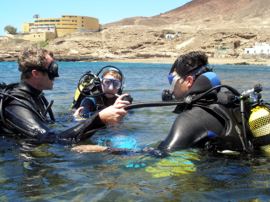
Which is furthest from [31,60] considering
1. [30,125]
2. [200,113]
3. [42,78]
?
[200,113]

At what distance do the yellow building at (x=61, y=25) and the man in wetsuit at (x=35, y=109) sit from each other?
140919mm

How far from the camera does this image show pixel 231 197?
10.5 ft

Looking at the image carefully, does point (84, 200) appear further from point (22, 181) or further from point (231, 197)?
point (231, 197)

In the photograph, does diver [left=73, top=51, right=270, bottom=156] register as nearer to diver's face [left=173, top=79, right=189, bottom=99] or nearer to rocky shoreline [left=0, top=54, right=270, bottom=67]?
diver's face [left=173, top=79, right=189, bottom=99]

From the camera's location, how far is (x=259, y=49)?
84.1 metres

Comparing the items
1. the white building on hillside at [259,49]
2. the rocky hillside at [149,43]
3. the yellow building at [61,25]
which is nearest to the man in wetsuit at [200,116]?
the white building on hillside at [259,49]

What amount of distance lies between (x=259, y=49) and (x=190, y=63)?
276 feet

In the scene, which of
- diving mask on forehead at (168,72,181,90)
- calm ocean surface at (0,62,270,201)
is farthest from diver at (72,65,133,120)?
diving mask on forehead at (168,72,181,90)

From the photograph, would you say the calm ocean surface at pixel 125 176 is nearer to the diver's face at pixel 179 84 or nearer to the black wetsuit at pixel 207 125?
the black wetsuit at pixel 207 125

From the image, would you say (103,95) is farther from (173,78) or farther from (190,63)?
(190,63)

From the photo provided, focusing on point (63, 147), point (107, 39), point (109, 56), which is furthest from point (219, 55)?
point (63, 147)

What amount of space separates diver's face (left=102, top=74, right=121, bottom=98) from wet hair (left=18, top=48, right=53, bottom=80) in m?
2.45

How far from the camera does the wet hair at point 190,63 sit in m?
3.88

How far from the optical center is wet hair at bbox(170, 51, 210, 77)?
3875mm
